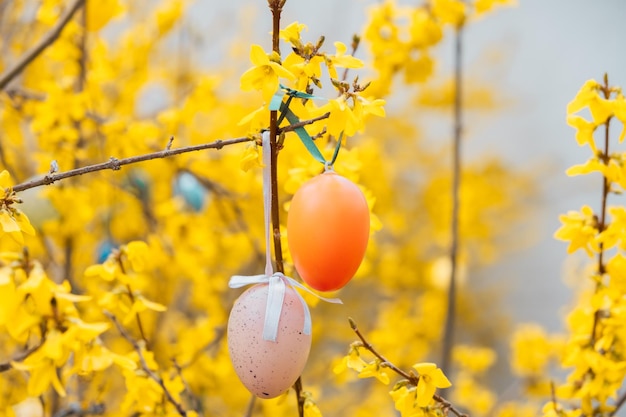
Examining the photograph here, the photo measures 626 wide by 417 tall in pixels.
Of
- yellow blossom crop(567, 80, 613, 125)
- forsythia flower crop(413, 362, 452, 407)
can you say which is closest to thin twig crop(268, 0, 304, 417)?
forsythia flower crop(413, 362, 452, 407)

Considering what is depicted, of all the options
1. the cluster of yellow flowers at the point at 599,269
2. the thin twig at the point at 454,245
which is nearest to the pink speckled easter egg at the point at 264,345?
the cluster of yellow flowers at the point at 599,269

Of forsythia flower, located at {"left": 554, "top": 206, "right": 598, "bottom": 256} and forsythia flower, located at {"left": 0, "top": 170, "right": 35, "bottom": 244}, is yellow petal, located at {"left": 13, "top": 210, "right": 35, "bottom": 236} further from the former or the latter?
forsythia flower, located at {"left": 554, "top": 206, "right": 598, "bottom": 256}

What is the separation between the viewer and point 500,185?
78.1 inches

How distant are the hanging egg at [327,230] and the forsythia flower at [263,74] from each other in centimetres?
8

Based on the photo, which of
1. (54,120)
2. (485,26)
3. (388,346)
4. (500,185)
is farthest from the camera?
(485,26)

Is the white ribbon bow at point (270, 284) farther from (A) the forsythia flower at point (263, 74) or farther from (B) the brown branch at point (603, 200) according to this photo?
(B) the brown branch at point (603, 200)

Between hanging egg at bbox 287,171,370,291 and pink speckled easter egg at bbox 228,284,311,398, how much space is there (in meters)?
0.03

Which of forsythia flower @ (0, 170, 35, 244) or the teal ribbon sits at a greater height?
the teal ribbon

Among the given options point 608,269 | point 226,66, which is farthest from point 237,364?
point 226,66

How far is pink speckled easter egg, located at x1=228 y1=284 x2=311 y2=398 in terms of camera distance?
44 cm

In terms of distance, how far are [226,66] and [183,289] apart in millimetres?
807

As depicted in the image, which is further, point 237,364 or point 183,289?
point 183,289

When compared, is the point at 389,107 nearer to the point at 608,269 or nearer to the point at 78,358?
the point at 608,269

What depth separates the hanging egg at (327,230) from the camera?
44 centimetres
